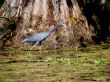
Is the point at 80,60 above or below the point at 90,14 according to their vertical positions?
below

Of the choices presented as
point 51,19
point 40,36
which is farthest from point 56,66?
point 51,19

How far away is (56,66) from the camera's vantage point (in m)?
8.32

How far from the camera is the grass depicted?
696cm

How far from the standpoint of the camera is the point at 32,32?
41.5ft

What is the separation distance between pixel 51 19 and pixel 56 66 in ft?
14.4

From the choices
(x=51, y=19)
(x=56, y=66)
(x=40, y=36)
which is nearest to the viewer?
(x=56, y=66)

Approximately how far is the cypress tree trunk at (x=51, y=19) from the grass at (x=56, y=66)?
125 cm

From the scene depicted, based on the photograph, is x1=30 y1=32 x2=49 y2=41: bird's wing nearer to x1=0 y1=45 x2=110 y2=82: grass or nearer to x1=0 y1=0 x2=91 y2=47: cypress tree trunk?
x1=0 y1=45 x2=110 y2=82: grass

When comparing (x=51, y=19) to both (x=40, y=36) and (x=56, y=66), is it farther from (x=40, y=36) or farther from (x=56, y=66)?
(x=56, y=66)

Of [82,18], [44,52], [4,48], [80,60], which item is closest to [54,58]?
[80,60]

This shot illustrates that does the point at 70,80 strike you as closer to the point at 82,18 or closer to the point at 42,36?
the point at 42,36

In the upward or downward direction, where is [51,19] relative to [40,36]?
upward

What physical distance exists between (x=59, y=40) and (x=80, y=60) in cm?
319

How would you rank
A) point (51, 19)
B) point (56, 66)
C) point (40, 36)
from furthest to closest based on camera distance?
point (51, 19)
point (40, 36)
point (56, 66)
